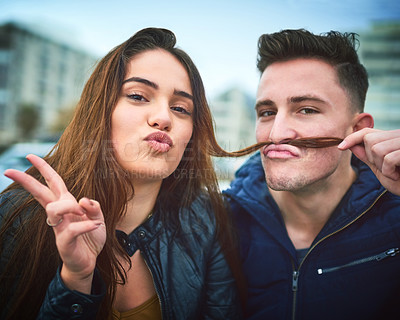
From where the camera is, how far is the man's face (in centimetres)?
183

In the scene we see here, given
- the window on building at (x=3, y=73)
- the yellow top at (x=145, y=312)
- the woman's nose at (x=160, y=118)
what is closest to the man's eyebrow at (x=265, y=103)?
the woman's nose at (x=160, y=118)

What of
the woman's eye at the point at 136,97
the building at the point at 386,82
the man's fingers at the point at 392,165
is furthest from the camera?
the building at the point at 386,82

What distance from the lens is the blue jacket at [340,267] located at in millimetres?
1752

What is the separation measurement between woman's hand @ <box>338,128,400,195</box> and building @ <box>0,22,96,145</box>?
31673 millimetres

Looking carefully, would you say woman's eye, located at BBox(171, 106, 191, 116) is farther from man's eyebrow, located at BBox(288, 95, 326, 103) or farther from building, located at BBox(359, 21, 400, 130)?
building, located at BBox(359, 21, 400, 130)

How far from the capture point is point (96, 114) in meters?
1.62

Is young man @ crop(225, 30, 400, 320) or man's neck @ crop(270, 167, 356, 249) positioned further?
man's neck @ crop(270, 167, 356, 249)

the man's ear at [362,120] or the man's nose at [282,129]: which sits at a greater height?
the man's ear at [362,120]

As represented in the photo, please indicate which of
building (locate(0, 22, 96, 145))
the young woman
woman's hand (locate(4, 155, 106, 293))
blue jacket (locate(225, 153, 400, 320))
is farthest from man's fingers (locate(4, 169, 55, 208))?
building (locate(0, 22, 96, 145))

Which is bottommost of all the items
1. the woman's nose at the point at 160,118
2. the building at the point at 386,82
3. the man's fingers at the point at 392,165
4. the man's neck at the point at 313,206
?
the man's neck at the point at 313,206

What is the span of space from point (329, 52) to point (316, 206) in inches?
44.6

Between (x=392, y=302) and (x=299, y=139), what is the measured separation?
1193mm

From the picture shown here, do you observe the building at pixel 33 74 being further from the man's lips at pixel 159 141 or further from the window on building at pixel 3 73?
the man's lips at pixel 159 141

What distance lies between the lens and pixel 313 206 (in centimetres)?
203
